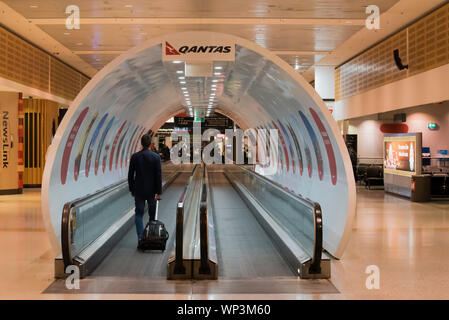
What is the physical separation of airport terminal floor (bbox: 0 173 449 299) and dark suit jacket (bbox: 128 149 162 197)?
3.52 ft

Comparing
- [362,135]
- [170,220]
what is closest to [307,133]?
[170,220]

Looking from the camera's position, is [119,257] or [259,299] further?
[119,257]

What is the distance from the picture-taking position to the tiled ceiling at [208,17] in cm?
1243

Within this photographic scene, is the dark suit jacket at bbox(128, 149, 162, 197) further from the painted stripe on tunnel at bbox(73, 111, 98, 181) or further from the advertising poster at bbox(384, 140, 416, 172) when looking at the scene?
the advertising poster at bbox(384, 140, 416, 172)

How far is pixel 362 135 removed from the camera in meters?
23.6

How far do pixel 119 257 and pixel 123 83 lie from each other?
438cm

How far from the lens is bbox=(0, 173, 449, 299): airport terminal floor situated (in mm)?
5902

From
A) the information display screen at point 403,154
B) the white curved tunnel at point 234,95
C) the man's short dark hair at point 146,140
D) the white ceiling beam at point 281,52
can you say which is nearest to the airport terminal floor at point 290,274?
the white curved tunnel at point 234,95

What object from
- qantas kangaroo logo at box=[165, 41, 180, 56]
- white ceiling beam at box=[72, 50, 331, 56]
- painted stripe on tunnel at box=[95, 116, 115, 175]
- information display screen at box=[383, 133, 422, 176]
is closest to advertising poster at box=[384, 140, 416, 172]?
information display screen at box=[383, 133, 422, 176]

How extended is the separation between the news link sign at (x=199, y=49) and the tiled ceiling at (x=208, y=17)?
15.4 feet

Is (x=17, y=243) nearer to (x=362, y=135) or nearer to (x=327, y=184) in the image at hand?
(x=327, y=184)

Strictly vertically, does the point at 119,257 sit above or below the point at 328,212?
below

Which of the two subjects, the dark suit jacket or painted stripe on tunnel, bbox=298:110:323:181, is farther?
painted stripe on tunnel, bbox=298:110:323:181

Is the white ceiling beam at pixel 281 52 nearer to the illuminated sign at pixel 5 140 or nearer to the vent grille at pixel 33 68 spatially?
the vent grille at pixel 33 68
